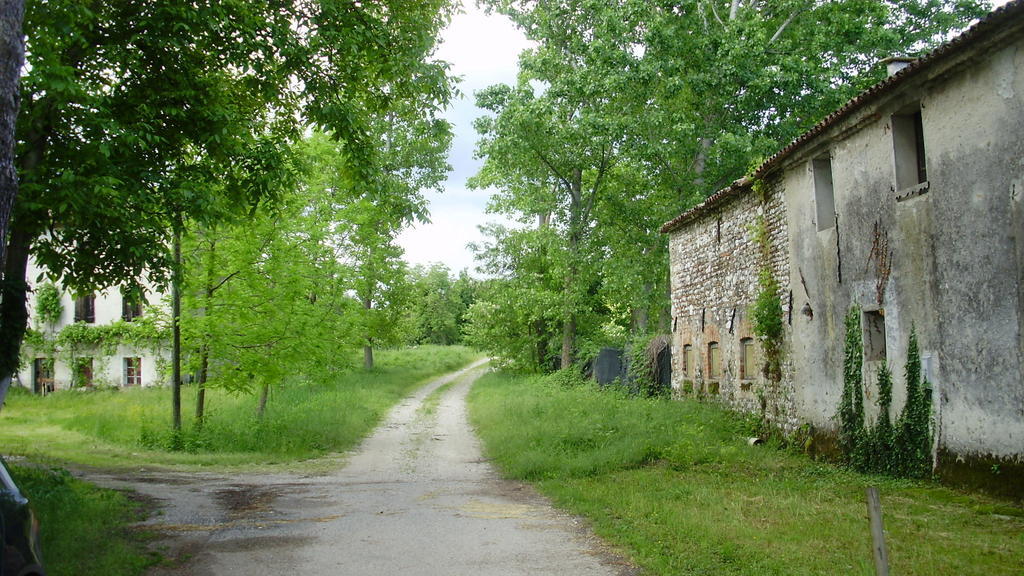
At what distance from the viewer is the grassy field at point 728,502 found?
644 centimetres

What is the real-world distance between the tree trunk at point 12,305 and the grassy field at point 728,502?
730 centimetres

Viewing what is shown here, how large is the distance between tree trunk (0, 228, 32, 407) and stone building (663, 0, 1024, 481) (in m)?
11.7

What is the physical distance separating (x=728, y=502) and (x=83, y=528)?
22.9 ft

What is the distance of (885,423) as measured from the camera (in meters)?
10.6

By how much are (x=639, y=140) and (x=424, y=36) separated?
12.5 metres

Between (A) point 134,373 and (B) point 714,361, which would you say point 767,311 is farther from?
(A) point 134,373

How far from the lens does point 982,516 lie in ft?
25.9

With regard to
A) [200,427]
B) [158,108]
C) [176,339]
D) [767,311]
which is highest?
[158,108]

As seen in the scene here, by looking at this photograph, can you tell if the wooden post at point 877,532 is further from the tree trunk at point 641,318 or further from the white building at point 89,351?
the white building at point 89,351

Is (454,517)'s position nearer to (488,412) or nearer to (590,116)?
(488,412)

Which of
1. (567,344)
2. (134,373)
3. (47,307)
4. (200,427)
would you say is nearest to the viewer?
(200,427)

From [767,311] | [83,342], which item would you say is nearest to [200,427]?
[767,311]

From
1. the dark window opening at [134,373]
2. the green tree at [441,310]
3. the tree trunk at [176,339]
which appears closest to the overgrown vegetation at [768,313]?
the tree trunk at [176,339]

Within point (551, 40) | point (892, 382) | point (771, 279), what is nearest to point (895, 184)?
point (892, 382)
